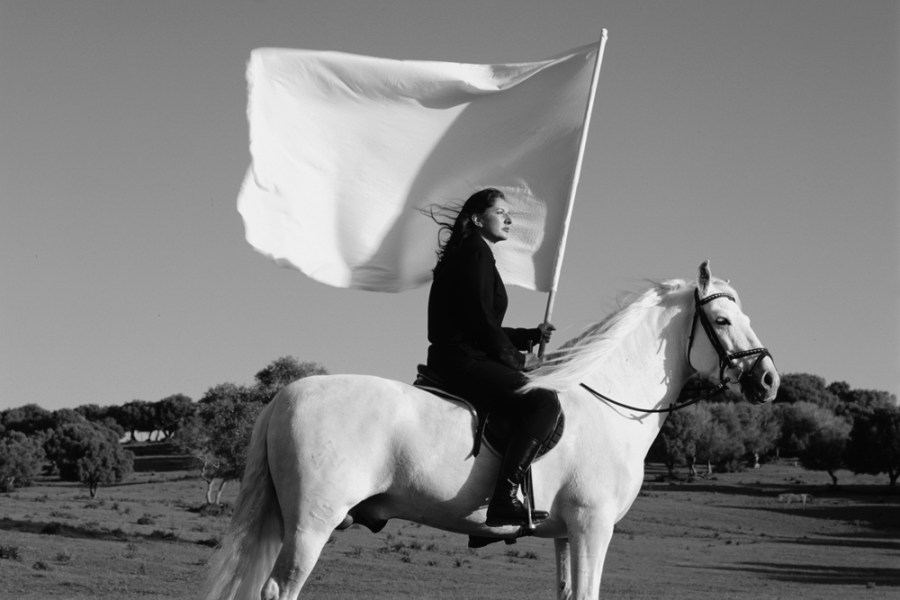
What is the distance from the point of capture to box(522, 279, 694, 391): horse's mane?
878 cm

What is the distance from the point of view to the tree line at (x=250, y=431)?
6231 cm

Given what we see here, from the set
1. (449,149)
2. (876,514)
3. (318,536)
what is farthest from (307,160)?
(876,514)

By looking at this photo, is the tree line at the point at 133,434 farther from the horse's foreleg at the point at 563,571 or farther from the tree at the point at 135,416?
the horse's foreleg at the point at 563,571

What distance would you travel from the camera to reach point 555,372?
29.0 ft

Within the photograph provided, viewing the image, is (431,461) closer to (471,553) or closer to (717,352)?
(717,352)

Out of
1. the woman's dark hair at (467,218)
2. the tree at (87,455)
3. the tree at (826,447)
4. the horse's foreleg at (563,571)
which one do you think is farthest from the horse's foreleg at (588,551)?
the tree at (826,447)

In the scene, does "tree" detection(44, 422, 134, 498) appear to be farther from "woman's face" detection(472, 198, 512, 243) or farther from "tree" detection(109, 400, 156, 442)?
"woman's face" detection(472, 198, 512, 243)

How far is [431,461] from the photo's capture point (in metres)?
8.25

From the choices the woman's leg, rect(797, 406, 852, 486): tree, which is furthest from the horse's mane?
rect(797, 406, 852, 486): tree

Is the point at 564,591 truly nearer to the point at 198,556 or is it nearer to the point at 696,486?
the point at 198,556

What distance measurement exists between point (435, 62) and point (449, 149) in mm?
943

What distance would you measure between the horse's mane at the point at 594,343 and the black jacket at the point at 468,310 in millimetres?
318

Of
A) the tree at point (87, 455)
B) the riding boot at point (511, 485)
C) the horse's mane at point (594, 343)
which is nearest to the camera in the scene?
the riding boot at point (511, 485)

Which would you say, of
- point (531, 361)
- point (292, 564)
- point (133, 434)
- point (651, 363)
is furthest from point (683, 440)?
point (292, 564)
